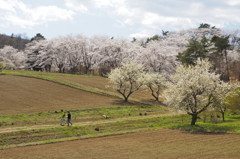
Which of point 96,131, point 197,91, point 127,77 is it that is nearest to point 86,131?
point 96,131

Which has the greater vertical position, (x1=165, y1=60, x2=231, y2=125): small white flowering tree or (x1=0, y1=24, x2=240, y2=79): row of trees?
(x1=0, y1=24, x2=240, y2=79): row of trees

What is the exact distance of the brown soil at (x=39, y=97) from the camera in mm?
47878

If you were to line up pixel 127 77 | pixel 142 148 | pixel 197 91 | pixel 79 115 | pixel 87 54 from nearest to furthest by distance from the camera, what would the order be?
pixel 142 148 → pixel 197 91 → pixel 79 115 → pixel 127 77 → pixel 87 54

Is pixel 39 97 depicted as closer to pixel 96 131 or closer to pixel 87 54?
pixel 96 131

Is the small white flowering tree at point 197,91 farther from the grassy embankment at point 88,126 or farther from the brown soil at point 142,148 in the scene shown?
the brown soil at point 142,148

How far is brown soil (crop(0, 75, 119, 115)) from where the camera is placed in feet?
157

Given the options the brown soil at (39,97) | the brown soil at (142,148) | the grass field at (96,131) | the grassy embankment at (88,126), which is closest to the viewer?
the brown soil at (142,148)

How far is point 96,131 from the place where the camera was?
34.1 metres

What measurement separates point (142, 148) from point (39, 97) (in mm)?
36312

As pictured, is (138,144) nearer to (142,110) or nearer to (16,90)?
(142,110)

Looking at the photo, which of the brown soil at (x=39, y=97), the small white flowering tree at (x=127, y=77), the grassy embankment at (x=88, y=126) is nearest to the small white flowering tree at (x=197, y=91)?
the grassy embankment at (x=88, y=126)

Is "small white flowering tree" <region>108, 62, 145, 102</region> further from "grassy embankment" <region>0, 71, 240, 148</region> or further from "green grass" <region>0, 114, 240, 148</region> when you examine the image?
"green grass" <region>0, 114, 240, 148</region>

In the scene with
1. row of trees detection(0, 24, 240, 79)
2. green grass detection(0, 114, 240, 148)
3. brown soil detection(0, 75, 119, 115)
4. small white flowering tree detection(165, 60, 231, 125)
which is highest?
row of trees detection(0, 24, 240, 79)

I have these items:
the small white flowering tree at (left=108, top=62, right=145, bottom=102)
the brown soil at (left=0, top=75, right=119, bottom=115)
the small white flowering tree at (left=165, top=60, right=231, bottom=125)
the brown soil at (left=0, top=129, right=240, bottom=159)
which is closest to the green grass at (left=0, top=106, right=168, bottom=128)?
the brown soil at (left=0, top=75, right=119, bottom=115)
